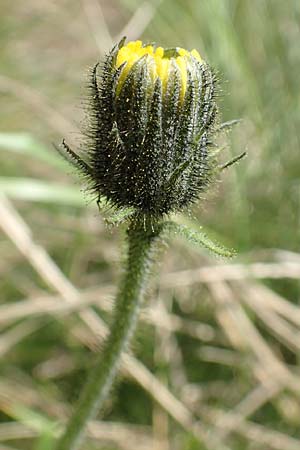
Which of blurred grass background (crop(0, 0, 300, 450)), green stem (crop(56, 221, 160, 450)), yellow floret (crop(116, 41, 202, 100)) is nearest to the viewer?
yellow floret (crop(116, 41, 202, 100))

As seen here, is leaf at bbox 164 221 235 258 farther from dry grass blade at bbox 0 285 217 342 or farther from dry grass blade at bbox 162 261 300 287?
dry grass blade at bbox 162 261 300 287

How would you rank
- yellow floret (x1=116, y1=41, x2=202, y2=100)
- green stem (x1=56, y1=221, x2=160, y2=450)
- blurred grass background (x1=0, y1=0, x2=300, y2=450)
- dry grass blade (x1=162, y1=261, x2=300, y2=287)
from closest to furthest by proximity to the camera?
yellow floret (x1=116, y1=41, x2=202, y2=100)
green stem (x1=56, y1=221, x2=160, y2=450)
blurred grass background (x1=0, y1=0, x2=300, y2=450)
dry grass blade (x1=162, y1=261, x2=300, y2=287)

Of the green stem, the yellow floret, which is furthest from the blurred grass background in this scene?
the yellow floret

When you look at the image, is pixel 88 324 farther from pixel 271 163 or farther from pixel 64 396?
pixel 271 163

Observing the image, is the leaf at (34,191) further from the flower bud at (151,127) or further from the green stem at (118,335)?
the flower bud at (151,127)

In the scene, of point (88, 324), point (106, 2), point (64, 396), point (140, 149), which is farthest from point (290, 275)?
point (106, 2)

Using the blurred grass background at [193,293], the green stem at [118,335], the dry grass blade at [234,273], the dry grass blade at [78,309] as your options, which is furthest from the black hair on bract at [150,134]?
the dry grass blade at [234,273]

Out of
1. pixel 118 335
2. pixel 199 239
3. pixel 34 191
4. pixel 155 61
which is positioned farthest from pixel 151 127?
pixel 34 191
